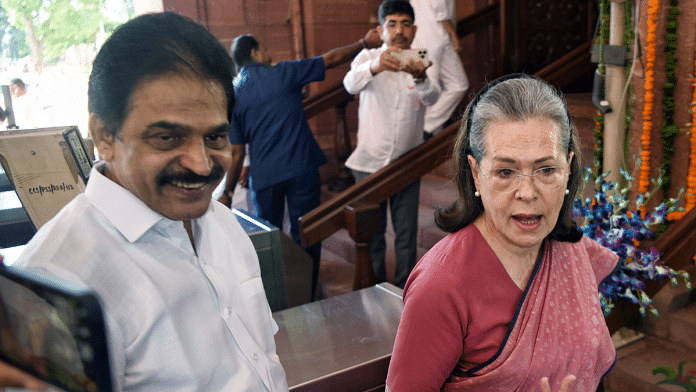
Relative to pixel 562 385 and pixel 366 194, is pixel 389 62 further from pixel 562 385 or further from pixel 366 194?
pixel 562 385

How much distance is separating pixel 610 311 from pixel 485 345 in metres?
1.17

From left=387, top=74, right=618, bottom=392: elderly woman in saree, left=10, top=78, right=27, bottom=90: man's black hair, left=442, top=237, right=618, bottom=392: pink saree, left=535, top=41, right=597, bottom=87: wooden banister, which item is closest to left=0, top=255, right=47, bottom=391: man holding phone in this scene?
left=387, top=74, right=618, bottom=392: elderly woman in saree

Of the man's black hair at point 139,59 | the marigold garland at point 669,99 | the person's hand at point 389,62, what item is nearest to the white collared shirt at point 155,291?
the man's black hair at point 139,59

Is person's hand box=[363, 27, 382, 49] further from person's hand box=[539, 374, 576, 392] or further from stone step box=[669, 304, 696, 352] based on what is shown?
person's hand box=[539, 374, 576, 392]

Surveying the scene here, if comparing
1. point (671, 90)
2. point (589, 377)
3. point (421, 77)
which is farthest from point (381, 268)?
point (589, 377)

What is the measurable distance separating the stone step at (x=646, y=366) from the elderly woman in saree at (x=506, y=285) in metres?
1.21

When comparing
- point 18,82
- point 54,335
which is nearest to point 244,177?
point 18,82

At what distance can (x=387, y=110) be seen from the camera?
3.32m

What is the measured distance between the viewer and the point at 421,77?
3.03m

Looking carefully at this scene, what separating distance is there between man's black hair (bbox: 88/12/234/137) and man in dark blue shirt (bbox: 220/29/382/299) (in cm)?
250

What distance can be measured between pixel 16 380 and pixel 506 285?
103 cm

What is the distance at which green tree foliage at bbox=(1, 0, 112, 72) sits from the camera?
15.3ft

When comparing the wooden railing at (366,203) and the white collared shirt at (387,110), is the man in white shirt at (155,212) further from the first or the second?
the white collared shirt at (387,110)

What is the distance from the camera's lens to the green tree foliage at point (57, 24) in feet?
15.3
